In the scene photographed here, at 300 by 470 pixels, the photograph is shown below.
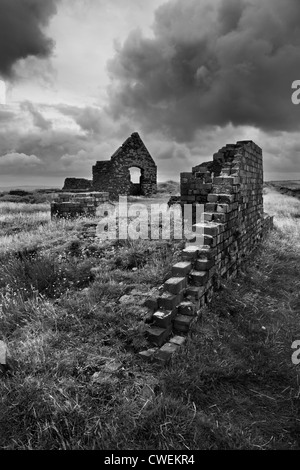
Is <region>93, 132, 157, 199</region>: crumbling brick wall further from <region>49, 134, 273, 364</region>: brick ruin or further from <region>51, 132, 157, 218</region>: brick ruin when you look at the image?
<region>49, 134, 273, 364</region>: brick ruin

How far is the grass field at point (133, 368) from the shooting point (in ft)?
7.26

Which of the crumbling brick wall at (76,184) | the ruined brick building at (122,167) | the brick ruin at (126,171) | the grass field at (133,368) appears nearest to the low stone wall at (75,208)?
the grass field at (133,368)

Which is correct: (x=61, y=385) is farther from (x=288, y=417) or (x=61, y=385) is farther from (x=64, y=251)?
(x=64, y=251)

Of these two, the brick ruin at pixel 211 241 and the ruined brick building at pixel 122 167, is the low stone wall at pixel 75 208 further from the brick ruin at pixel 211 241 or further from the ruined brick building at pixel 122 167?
the ruined brick building at pixel 122 167

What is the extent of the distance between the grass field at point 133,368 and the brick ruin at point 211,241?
0.17 metres

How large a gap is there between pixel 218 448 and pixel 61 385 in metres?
1.30

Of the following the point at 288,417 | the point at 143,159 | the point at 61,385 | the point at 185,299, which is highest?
the point at 143,159

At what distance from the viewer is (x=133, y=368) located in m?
2.81

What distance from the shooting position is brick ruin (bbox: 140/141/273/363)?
3.36 metres

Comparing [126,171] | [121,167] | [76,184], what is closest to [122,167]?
[121,167]

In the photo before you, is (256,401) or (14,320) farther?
(14,320)

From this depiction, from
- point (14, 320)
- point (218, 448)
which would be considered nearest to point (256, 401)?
point (218, 448)

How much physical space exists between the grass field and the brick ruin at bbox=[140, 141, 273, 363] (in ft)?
0.56

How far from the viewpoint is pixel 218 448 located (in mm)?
2131
